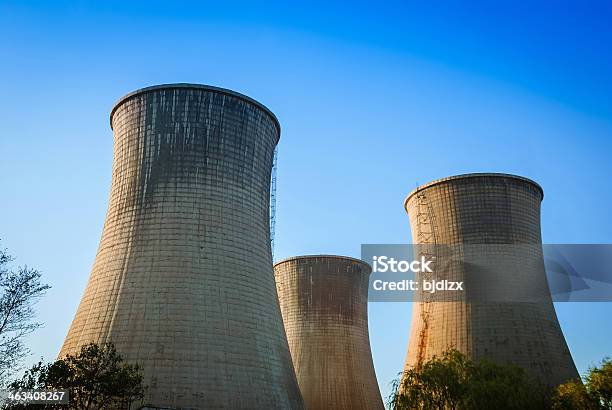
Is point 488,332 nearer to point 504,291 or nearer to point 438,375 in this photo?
point 504,291

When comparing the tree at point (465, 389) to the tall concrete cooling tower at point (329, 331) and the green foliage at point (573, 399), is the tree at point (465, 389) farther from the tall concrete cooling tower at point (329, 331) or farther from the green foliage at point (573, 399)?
the tall concrete cooling tower at point (329, 331)

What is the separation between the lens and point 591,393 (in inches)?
710

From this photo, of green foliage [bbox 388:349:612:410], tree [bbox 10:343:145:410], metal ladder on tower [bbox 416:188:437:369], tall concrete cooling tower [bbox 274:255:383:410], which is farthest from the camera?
tall concrete cooling tower [bbox 274:255:383:410]

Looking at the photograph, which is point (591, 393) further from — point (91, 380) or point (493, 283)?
point (91, 380)

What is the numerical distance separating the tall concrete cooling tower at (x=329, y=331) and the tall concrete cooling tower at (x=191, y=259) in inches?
380

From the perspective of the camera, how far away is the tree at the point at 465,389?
17.8m

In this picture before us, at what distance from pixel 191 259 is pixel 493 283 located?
440 inches

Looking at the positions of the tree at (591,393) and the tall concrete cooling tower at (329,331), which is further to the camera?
the tall concrete cooling tower at (329,331)

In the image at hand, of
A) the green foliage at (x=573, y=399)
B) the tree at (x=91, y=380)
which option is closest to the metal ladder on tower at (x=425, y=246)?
the green foliage at (x=573, y=399)

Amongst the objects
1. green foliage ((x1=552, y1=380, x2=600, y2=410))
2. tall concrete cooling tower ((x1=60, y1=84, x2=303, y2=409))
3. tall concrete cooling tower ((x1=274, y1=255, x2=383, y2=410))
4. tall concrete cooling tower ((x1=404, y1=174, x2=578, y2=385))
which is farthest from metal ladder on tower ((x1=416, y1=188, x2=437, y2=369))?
tall concrete cooling tower ((x1=60, y1=84, x2=303, y2=409))

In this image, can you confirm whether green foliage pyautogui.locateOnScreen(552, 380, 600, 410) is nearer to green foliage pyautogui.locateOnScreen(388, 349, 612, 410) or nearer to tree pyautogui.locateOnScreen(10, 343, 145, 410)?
green foliage pyautogui.locateOnScreen(388, 349, 612, 410)

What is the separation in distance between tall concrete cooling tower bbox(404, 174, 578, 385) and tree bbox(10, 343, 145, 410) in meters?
11.5

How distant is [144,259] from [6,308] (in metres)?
3.69

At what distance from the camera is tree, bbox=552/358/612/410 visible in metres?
17.7
